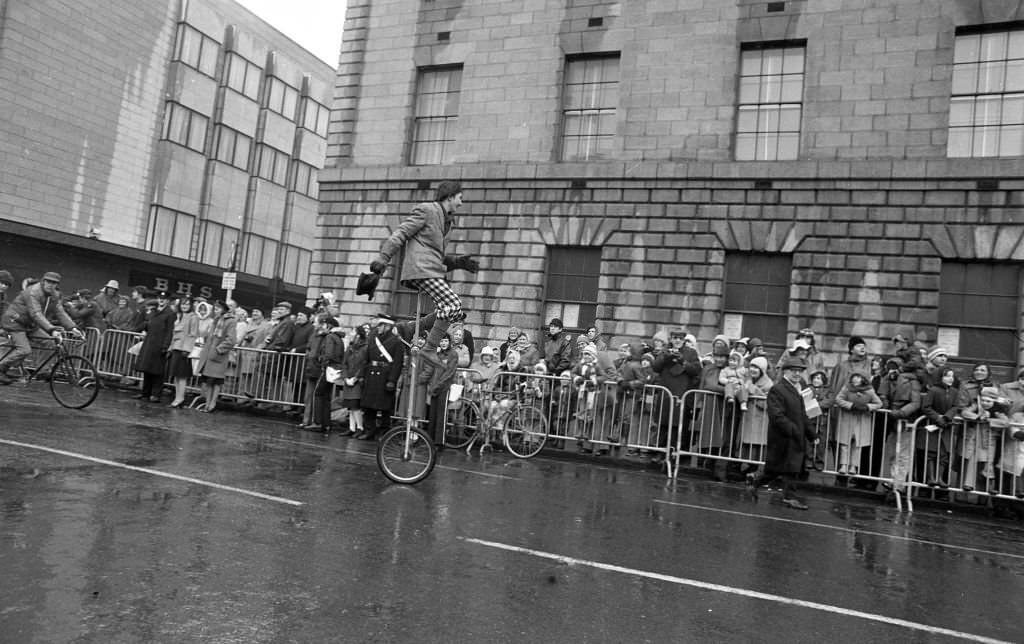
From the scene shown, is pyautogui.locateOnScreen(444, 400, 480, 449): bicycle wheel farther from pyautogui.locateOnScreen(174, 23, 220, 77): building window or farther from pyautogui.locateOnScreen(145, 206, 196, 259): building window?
pyautogui.locateOnScreen(174, 23, 220, 77): building window

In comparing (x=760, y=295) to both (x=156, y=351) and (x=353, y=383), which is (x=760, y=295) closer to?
(x=353, y=383)

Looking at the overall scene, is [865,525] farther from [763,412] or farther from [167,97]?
[167,97]

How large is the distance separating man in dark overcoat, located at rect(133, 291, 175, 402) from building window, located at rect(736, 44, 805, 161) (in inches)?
497

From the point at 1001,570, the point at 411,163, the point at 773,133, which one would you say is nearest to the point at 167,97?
the point at 411,163

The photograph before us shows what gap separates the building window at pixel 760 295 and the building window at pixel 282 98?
30095 millimetres

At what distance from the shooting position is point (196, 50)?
3309cm

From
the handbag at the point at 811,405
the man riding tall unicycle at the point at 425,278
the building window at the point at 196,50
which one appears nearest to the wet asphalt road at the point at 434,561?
the man riding tall unicycle at the point at 425,278

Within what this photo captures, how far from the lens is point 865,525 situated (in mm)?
7863

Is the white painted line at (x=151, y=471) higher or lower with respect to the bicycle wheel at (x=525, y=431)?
lower

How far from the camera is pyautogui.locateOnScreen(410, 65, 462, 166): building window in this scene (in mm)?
19844

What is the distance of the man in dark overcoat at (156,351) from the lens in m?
14.3

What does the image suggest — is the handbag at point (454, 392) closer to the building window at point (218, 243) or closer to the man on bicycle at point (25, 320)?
the man on bicycle at point (25, 320)

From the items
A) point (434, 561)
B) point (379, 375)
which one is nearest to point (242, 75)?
point (379, 375)

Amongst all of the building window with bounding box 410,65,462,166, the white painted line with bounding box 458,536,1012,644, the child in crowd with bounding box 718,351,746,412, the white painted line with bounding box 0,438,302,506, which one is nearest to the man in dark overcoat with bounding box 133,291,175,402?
the white painted line with bounding box 0,438,302,506
